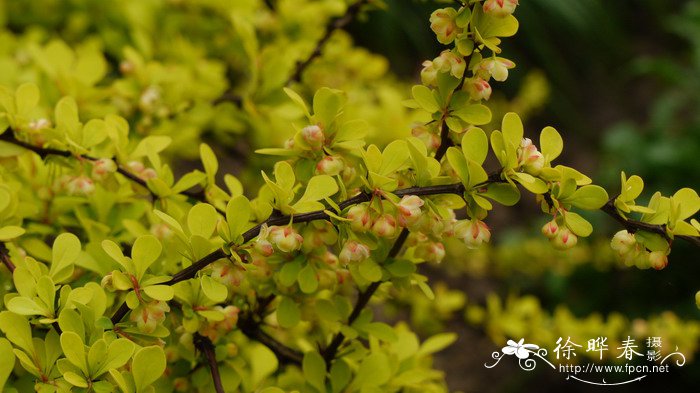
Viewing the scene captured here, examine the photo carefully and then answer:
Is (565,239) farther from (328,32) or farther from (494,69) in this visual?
(328,32)

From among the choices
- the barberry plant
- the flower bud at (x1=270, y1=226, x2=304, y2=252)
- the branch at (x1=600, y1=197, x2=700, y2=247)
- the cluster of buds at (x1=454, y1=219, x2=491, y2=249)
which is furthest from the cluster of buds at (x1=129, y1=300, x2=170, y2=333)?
the branch at (x1=600, y1=197, x2=700, y2=247)

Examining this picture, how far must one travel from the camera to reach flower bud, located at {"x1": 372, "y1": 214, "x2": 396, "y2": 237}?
531 millimetres

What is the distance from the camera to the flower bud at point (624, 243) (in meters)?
0.56

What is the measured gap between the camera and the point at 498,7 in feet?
1.71

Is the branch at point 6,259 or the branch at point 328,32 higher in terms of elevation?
the branch at point 328,32

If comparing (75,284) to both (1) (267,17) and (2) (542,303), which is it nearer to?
(1) (267,17)

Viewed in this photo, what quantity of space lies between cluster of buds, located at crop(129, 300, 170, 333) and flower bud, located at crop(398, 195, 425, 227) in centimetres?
20

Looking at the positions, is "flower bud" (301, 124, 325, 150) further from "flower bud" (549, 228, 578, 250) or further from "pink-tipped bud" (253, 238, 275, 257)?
"flower bud" (549, 228, 578, 250)

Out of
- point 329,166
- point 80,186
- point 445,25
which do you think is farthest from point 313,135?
point 80,186

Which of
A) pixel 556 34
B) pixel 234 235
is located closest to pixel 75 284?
pixel 234 235

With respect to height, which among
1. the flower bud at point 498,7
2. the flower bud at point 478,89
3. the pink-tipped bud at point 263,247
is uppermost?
the flower bud at point 498,7

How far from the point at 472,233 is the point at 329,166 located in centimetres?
12

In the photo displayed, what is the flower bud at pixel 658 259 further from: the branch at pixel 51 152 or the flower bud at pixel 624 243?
the branch at pixel 51 152

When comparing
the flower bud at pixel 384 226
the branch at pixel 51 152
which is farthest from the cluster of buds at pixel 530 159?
the branch at pixel 51 152
